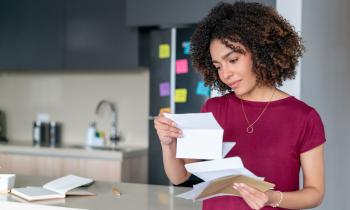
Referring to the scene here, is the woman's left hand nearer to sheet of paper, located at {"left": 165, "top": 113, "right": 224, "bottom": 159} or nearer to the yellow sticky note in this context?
sheet of paper, located at {"left": 165, "top": 113, "right": 224, "bottom": 159}

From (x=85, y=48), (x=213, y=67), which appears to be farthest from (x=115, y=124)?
(x=213, y=67)

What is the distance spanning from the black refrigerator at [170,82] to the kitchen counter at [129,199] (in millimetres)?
1406

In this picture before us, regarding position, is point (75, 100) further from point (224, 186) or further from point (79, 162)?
point (224, 186)

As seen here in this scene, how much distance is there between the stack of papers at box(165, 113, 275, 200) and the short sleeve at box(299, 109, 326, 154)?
21 cm

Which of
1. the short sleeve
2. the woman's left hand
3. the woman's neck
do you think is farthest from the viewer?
the woman's neck

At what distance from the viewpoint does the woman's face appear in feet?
4.39

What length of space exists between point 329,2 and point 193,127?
1.87 meters

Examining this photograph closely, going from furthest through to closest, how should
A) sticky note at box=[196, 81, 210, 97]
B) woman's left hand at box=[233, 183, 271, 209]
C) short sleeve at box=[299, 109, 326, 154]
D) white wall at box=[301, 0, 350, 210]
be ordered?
sticky note at box=[196, 81, 210, 97] → white wall at box=[301, 0, 350, 210] → short sleeve at box=[299, 109, 326, 154] → woman's left hand at box=[233, 183, 271, 209]

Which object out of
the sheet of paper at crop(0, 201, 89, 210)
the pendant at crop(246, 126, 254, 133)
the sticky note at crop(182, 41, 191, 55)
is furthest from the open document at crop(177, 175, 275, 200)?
the sticky note at crop(182, 41, 191, 55)

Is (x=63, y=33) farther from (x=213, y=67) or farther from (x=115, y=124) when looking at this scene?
(x=213, y=67)

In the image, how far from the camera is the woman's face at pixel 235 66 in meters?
1.34

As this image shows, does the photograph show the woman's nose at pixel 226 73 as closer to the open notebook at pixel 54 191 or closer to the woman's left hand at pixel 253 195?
the woman's left hand at pixel 253 195

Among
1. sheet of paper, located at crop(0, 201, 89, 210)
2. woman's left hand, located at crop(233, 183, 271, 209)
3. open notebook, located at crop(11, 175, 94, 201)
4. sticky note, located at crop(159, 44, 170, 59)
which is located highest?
sticky note, located at crop(159, 44, 170, 59)

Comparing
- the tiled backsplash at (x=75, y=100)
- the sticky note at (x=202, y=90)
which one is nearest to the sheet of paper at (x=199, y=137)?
the sticky note at (x=202, y=90)
